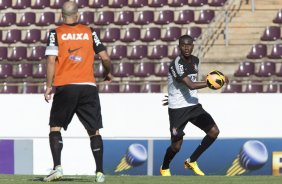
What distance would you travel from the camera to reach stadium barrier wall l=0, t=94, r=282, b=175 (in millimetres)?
16750

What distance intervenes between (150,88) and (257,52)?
15.5 feet

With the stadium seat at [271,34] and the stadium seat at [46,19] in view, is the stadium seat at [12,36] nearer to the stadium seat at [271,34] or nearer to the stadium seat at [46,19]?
the stadium seat at [46,19]

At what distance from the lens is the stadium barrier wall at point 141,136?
1675cm

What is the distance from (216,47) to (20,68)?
15.0 ft

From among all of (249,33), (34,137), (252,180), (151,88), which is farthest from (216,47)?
(252,180)

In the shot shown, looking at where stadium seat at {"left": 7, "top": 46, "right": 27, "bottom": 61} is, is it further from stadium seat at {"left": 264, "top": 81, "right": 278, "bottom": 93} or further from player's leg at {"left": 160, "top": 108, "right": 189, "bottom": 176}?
player's leg at {"left": 160, "top": 108, "right": 189, "bottom": 176}

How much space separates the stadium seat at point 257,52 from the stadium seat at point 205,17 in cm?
162

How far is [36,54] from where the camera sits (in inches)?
917

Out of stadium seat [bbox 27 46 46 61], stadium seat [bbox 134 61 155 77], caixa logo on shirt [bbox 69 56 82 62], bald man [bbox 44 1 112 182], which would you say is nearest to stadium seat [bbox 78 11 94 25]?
stadium seat [bbox 27 46 46 61]

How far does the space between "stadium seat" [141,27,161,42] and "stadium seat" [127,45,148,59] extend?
0.56 meters

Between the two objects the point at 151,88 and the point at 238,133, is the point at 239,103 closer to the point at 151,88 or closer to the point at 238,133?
the point at 238,133

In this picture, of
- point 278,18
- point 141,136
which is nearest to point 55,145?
point 141,136

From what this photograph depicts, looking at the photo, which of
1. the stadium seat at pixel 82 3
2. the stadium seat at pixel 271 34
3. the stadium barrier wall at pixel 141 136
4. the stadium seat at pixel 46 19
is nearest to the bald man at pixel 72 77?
the stadium barrier wall at pixel 141 136

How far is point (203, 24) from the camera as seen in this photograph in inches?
935
